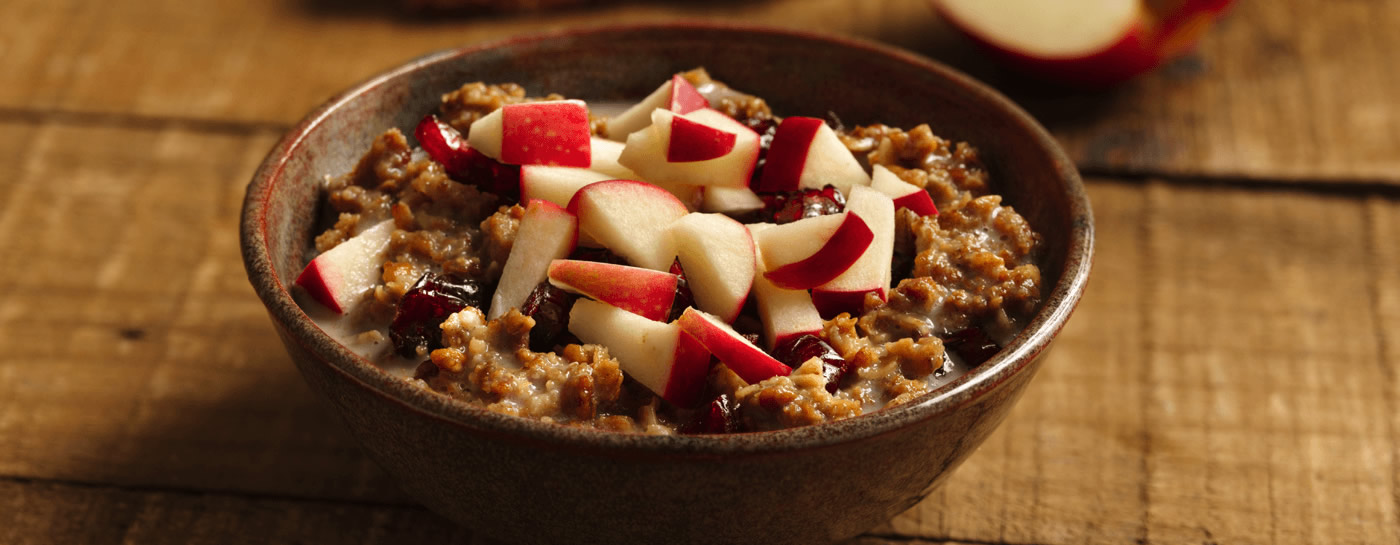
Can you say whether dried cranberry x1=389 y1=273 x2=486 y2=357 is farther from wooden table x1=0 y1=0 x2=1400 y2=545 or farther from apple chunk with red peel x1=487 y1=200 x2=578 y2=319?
wooden table x1=0 y1=0 x2=1400 y2=545

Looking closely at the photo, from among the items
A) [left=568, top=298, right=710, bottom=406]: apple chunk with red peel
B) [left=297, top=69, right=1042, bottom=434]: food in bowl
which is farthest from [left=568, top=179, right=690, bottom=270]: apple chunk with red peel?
[left=568, top=298, right=710, bottom=406]: apple chunk with red peel

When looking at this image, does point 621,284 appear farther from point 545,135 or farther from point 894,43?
point 894,43

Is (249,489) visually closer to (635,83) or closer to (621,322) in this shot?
(621,322)

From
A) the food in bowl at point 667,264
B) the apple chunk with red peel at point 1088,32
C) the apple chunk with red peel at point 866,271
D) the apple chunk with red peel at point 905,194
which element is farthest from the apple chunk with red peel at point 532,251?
the apple chunk with red peel at point 1088,32

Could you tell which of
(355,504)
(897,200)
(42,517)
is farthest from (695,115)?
(42,517)

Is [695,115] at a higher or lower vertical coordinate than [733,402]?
higher

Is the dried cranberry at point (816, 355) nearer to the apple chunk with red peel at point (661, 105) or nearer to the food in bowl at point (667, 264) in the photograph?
the food in bowl at point (667, 264)
